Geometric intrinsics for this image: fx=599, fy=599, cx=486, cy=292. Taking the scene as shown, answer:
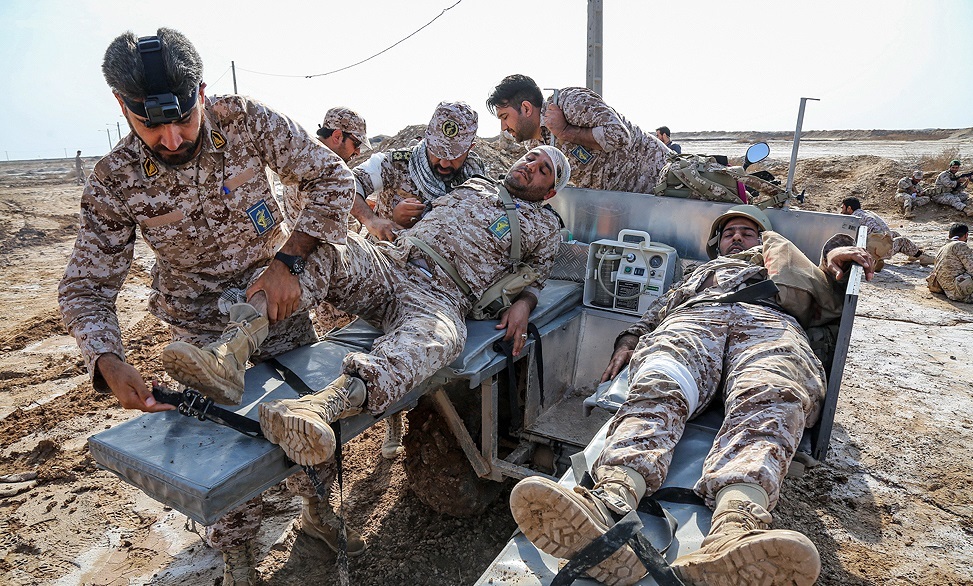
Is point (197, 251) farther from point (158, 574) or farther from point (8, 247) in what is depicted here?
point (8, 247)

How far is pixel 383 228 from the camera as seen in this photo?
168 inches

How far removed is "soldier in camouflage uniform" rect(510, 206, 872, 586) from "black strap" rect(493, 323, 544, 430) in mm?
474

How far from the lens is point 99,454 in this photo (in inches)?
84.8

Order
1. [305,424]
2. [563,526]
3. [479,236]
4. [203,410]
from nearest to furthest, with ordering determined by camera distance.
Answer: [563,526], [305,424], [203,410], [479,236]

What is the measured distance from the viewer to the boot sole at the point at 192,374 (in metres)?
2.09

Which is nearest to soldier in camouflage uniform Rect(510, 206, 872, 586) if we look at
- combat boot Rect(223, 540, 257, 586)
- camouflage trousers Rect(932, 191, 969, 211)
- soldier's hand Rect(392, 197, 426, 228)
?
soldier's hand Rect(392, 197, 426, 228)

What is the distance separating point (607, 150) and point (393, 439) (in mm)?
2829

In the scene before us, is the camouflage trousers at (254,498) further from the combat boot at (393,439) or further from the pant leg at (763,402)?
Answer: the pant leg at (763,402)

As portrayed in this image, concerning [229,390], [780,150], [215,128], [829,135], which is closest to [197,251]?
[215,128]

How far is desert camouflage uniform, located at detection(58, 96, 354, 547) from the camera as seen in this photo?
2.41 metres

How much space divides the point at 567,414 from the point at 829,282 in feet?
5.43

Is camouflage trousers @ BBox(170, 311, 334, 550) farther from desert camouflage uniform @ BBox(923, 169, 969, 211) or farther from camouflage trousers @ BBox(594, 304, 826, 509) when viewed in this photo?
desert camouflage uniform @ BBox(923, 169, 969, 211)

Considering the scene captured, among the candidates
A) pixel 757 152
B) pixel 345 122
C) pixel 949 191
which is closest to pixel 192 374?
pixel 345 122

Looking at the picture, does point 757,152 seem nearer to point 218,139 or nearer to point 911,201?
point 218,139
